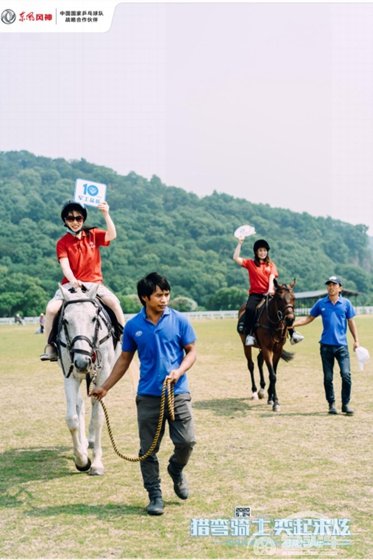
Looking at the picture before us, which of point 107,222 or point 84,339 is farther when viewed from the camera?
point 107,222

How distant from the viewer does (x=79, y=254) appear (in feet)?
25.5

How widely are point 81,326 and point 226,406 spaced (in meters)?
5.23

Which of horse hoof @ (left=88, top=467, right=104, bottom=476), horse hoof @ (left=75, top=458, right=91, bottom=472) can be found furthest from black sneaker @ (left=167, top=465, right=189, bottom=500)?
horse hoof @ (left=75, top=458, right=91, bottom=472)

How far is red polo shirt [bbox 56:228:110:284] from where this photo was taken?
7.73m

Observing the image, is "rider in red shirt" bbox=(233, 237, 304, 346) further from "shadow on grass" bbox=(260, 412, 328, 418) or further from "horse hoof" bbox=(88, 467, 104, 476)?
"horse hoof" bbox=(88, 467, 104, 476)

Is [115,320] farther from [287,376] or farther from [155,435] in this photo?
[287,376]

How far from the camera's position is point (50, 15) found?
6820 millimetres

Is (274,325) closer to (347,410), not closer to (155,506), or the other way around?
(347,410)

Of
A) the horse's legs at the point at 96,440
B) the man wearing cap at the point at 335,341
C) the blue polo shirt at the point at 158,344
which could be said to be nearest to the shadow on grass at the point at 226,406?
the man wearing cap at the point at 335,341

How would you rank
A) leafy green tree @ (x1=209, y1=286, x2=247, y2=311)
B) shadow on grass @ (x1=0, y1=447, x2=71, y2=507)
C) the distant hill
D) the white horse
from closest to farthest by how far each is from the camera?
shadow on grass @ (x1=0, y1=447, x2=71, y2=507)
the white horse
leafy green tree @ (x1=209, y1=286, x2=247, y2=311)
the distant hill

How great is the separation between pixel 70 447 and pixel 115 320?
1966mm

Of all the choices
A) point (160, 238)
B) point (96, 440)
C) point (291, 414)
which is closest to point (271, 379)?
point (291, 414)

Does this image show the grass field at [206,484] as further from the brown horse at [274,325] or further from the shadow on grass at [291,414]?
the brown horse at [274,325]

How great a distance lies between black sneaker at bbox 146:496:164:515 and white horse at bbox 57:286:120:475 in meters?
1.56
